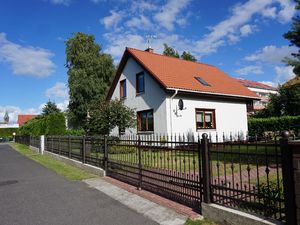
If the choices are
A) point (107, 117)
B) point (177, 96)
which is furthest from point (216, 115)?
point (107, 117)

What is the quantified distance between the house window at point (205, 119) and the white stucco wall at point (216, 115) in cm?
21

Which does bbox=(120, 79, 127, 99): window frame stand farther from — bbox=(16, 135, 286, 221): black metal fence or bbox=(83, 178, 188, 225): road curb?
bbox=(83, 178, 188, 225): road curb

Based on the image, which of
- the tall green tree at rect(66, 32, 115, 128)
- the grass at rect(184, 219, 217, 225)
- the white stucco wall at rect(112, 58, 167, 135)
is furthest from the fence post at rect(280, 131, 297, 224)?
the tall green tree at rect(66, 32, 115, 128)

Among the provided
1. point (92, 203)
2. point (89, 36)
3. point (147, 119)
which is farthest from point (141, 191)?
point (89, 36)

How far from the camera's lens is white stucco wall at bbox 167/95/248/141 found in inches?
701

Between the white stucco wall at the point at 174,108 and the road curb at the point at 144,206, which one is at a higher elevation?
the white stucco wall at the point at 174,108

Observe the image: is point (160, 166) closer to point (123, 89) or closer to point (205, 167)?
point (205, 167)

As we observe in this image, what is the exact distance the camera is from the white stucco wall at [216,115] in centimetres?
1781

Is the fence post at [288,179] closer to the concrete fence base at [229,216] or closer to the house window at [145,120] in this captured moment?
the concrete fence base at [229,216]

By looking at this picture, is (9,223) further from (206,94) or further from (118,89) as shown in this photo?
(118,89)

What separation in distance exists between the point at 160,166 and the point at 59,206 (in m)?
2.44

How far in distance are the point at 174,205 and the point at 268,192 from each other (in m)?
2.29

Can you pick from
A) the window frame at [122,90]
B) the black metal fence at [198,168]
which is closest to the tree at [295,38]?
the black metal fence at [198,168]

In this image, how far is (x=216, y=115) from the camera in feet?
65.1
